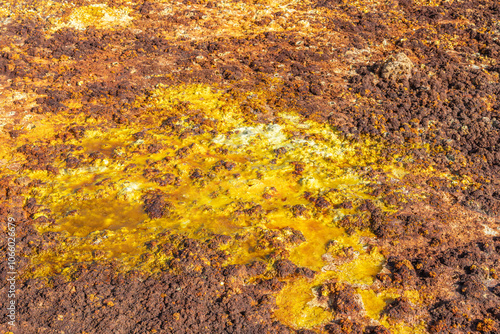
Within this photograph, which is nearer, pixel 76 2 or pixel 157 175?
pixel 157 175

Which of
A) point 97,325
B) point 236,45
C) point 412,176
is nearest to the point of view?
point 97,325

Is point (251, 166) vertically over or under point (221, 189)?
over

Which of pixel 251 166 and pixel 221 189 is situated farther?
pixel 251 166

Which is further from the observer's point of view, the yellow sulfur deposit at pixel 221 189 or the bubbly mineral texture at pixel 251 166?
the yellow sulfur deposit at pixel 221 189

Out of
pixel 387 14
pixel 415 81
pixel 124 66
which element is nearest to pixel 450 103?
pixel 415 81

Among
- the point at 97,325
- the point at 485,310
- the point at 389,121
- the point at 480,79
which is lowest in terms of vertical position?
the point at 97,325

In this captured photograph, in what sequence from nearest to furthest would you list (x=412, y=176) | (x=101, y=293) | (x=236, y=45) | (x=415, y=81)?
(x=101, y=293) → (x=412, y=176) → (x=415, y=81) → (x=236, y=45)

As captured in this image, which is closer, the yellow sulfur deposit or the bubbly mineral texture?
the bubbly mineral texture

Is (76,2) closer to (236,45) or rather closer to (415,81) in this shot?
(236,45)
